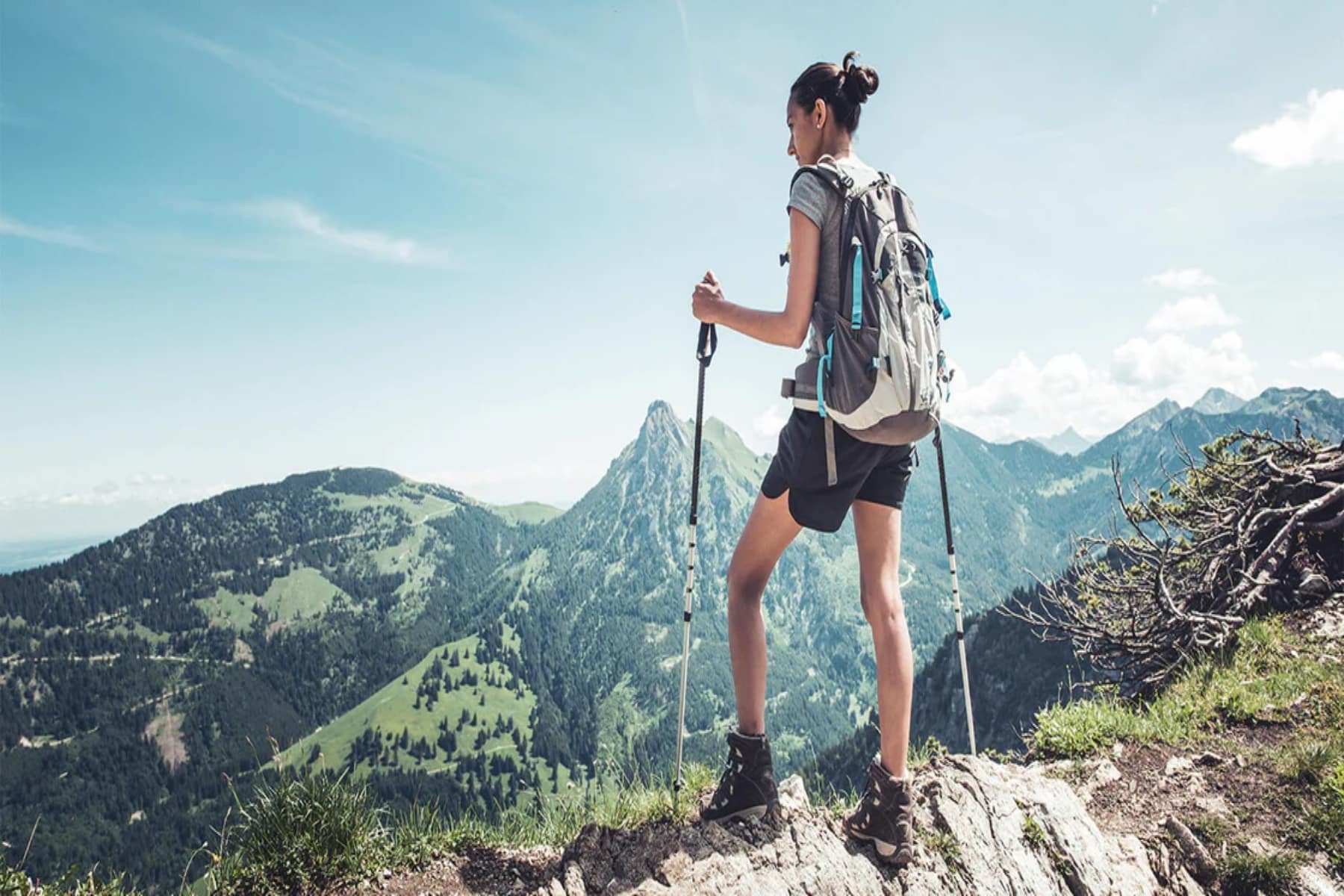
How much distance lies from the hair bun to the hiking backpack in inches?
21.6

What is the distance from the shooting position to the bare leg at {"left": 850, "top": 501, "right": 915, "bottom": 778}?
12.7 feet

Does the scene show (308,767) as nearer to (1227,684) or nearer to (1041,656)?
(1227,684)

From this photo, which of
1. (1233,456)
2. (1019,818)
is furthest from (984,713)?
(1019,818)

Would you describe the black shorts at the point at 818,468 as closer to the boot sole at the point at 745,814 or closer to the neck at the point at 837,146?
the neck at the point at 837,146

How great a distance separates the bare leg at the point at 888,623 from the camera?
3871 mm

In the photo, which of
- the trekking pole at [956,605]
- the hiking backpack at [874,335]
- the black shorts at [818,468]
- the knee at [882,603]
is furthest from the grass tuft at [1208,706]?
the hiking backpack at [874,335]

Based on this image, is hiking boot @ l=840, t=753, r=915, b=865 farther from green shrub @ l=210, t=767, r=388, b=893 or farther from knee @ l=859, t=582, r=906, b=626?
green shrub @ l=210, t=767, r=388, b=893

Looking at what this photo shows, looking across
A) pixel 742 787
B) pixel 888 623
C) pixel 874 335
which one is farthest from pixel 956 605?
pixel 874 335

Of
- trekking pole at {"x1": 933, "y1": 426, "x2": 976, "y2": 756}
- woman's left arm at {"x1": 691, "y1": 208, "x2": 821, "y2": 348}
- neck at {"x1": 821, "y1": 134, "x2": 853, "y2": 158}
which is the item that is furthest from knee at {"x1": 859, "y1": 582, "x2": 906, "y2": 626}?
neck at {"x1": 821, "y1": 134, "x2": 853, "y2": 158}

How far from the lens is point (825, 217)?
372 cm

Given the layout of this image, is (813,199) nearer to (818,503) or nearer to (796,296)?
(796,296)

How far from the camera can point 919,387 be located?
3.57m

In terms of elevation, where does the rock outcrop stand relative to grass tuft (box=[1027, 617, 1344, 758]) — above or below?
below

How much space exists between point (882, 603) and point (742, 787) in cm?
144
